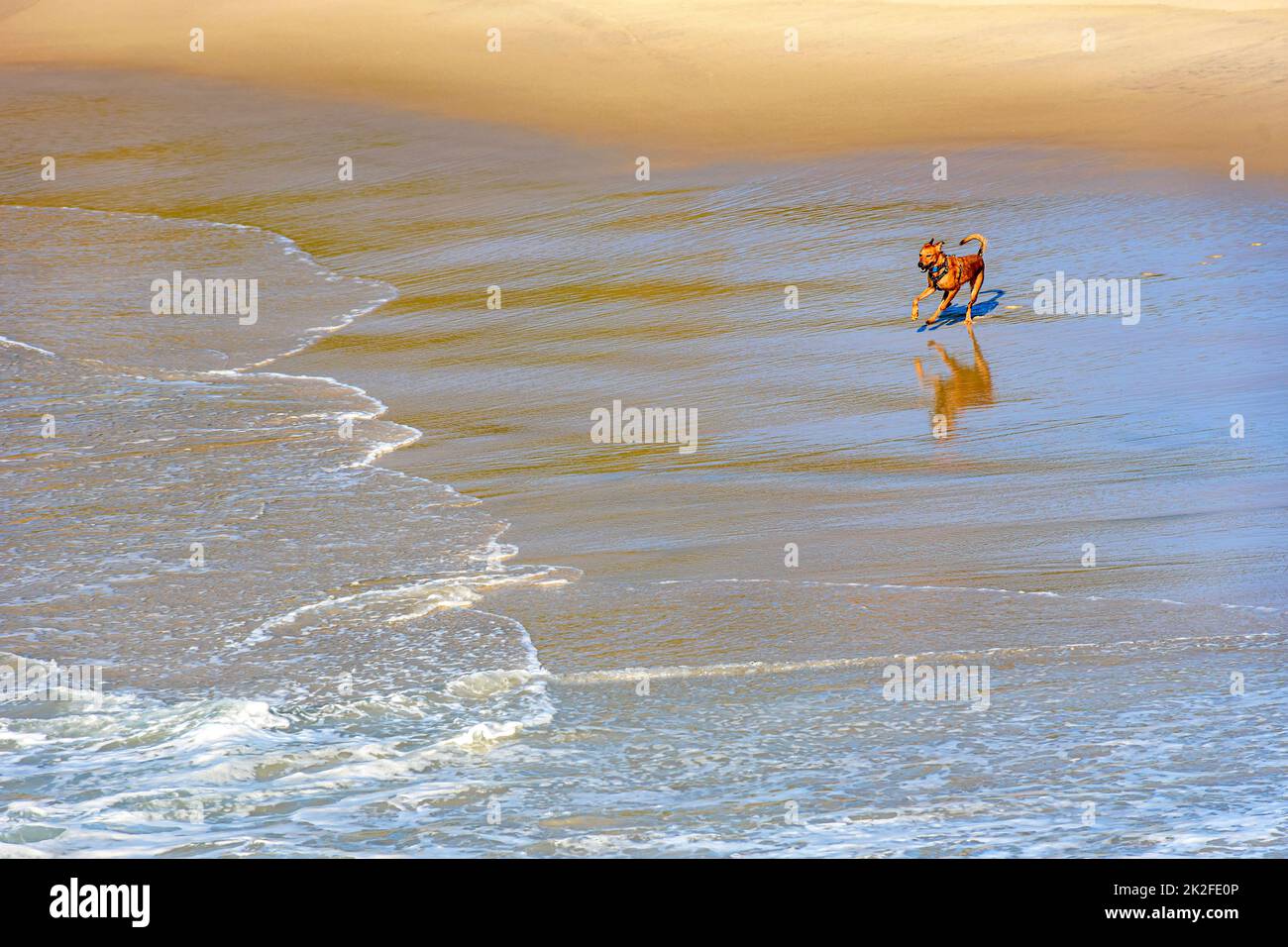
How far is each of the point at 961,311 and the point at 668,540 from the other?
537 centimetres

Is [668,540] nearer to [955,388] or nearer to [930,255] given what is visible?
[955,388]

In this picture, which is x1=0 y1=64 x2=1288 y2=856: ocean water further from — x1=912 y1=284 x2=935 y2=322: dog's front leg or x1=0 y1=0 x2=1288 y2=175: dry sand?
x1=0 y1=0 x2=1288 y2=175: dry sand

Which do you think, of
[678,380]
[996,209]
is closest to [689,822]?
[678,380]

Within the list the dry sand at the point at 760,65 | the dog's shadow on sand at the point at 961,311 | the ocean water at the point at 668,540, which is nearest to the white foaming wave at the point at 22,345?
the ocean water at the point at 668,540

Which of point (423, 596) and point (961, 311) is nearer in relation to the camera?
point (423, 596)

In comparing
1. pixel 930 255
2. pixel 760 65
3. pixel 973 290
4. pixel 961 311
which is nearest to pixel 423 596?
pixel 930 255

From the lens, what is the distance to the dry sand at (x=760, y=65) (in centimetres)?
1834

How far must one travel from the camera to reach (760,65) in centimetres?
2225

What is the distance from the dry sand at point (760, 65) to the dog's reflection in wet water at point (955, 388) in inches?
270

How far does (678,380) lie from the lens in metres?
10.5

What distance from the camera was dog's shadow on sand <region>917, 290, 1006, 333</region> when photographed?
37.7 ft

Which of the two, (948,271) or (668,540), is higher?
(948,271)

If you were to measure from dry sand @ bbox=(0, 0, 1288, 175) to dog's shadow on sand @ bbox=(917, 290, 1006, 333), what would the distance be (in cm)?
482

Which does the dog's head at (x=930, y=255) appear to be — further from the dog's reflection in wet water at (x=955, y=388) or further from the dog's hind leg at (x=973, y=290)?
the dog's reflection in wet water at (x=955, y=388)
